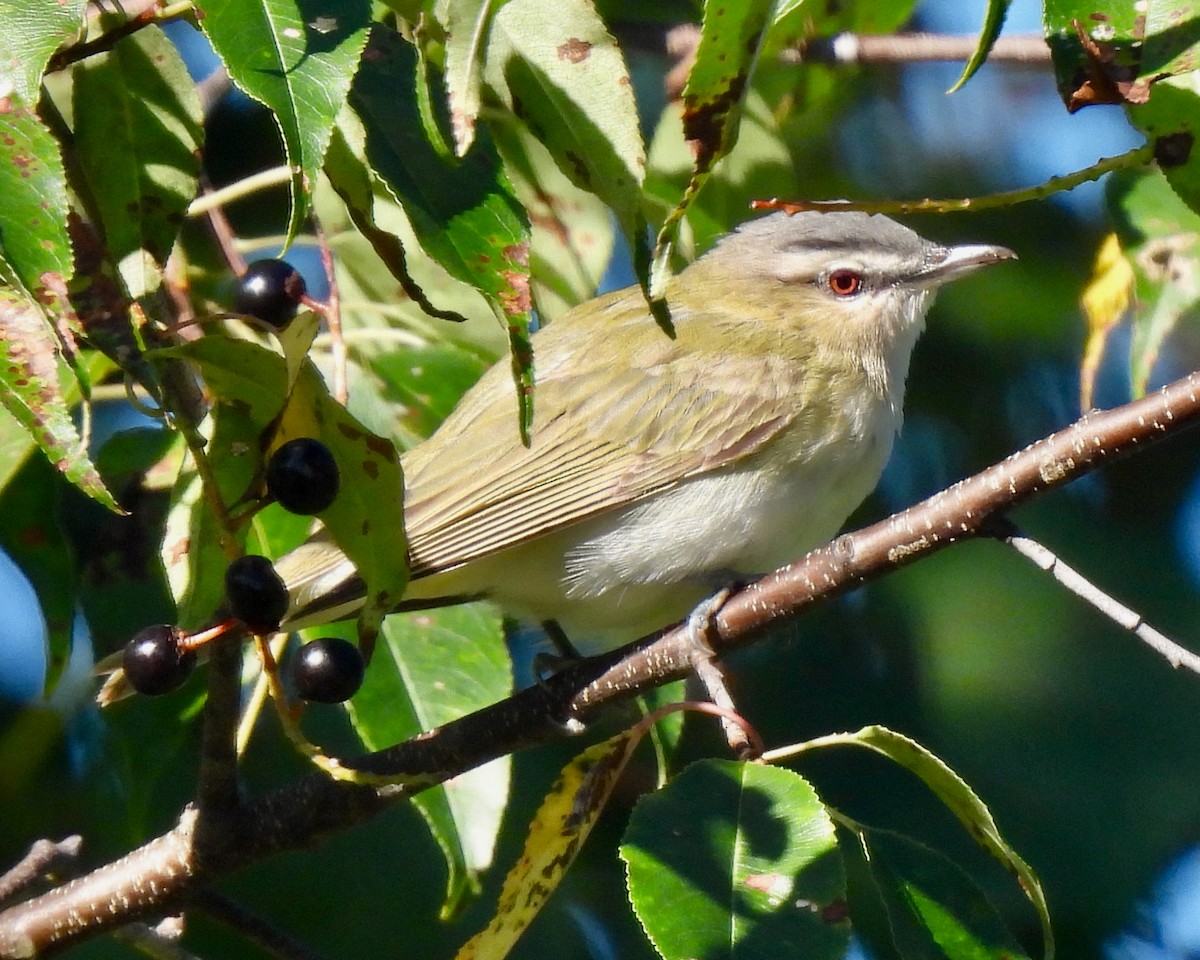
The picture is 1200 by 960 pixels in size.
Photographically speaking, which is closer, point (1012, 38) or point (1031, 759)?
point (1012, 38)

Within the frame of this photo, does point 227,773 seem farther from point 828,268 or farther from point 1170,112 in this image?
point 828,268

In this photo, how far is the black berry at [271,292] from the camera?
2.21 m

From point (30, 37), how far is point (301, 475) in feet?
1.84

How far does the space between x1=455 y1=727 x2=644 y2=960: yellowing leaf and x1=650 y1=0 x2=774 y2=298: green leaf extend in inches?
35.7

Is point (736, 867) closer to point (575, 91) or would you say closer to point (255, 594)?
point (255, 594)

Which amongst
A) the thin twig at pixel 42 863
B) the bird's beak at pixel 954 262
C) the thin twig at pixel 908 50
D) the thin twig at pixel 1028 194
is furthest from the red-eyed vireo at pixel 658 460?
the thin twig at pixel 1028 194

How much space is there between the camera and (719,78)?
1.51 m

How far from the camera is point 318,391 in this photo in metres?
1.79

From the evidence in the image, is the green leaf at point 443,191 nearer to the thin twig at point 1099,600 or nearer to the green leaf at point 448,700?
the thin twig at point 1099,600

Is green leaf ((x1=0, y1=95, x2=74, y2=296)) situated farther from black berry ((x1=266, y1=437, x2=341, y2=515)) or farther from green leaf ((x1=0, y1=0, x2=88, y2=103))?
black berry ((x1=266, y1=437, x2=341, y2=515))

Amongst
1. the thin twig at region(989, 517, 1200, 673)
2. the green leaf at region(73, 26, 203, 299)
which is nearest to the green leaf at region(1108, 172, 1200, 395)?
the thin twig at region(989, 517, 1200, 673)

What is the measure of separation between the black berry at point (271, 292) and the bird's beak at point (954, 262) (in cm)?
183

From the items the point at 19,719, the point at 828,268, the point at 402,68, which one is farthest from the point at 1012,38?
the point at 19,719

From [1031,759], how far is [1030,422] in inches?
39.3
